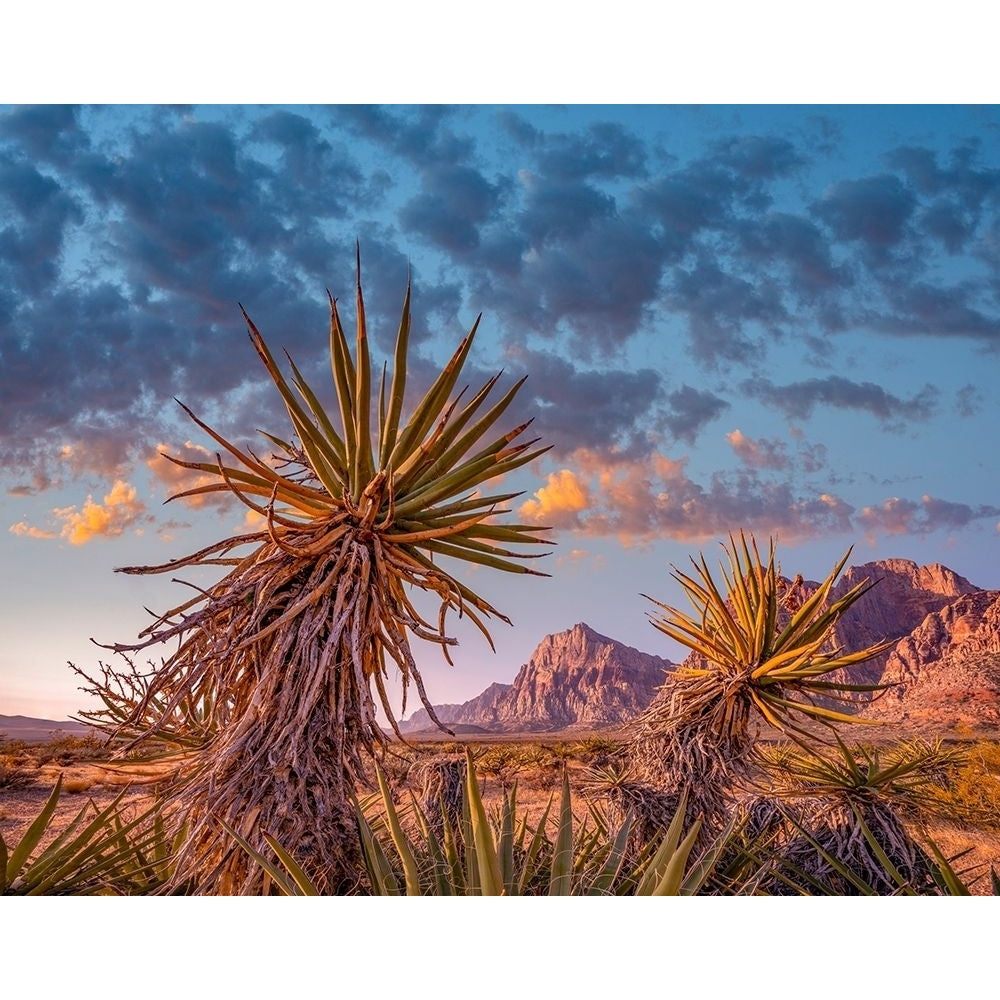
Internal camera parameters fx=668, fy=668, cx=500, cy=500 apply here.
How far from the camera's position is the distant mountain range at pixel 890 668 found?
2108cm

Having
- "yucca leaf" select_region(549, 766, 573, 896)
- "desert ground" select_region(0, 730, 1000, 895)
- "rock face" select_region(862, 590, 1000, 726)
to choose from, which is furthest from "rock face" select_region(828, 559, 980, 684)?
"yucca leaf" select_region(549, 766, 573, 896)

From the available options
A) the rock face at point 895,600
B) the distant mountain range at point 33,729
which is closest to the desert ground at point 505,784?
the distant mountain range at point 33,729

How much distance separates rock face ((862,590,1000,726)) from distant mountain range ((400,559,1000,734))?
3 centimetres

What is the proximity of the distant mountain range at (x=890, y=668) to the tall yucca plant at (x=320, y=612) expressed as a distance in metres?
1.24

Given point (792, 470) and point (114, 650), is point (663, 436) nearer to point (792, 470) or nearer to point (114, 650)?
point (792, 470)

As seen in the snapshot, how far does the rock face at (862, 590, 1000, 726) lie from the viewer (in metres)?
20.9

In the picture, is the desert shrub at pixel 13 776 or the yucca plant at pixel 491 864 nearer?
the yucca plant at pixel 491 864

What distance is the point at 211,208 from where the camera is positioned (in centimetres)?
519

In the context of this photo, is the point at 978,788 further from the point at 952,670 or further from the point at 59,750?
the point at 59,750

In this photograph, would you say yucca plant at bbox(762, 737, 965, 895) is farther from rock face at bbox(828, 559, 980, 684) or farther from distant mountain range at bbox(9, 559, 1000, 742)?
rock face at bbox(828, 559, 980, 684)

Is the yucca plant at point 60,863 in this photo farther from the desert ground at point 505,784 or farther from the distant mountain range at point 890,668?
the desert ground at point 505,784

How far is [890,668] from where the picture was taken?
33.7m

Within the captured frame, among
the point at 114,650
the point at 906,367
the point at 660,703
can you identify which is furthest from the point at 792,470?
the point at 114,650
